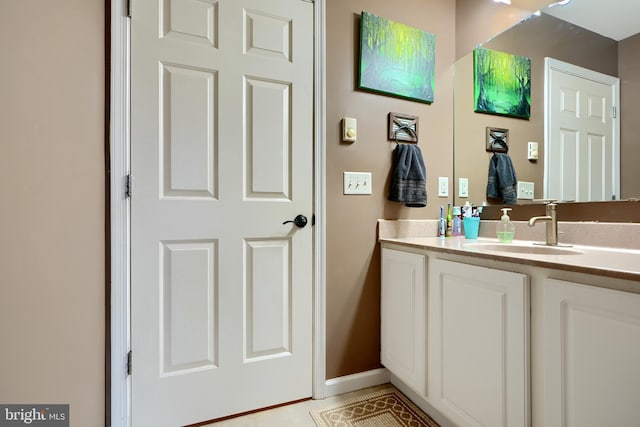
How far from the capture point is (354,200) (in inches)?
60.9

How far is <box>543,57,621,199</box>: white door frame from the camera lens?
3.82ft

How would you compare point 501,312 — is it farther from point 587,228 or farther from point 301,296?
point 301,296

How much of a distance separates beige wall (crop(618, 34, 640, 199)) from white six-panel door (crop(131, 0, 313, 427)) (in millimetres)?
1334

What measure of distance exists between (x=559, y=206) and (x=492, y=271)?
0.75m

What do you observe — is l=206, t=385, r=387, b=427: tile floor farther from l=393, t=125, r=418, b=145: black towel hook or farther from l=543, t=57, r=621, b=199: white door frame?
l=543, t=57, r=621, b=199: white door frame

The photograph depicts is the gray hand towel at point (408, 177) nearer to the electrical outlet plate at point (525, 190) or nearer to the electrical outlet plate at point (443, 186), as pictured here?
the electrical outlet plate at point (443, 186)

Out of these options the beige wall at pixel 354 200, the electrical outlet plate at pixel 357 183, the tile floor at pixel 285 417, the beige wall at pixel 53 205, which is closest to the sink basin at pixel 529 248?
the beige wall at pixel 354 200

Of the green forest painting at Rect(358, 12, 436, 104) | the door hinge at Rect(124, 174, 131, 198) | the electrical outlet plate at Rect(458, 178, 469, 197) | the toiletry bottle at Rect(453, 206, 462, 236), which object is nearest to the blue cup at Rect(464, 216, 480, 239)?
the toiletry bottle at Rect(453, 206, 462, 236)

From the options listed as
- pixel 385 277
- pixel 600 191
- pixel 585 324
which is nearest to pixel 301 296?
pixel 385 277

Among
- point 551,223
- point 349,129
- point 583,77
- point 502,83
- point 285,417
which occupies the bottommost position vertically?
point 285,417

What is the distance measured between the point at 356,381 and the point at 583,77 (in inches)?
73.4

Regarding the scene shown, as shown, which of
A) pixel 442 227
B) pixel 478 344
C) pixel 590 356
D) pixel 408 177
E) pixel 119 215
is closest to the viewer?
pixel 590 356

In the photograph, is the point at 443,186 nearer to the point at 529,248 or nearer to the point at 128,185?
the point at 529,248

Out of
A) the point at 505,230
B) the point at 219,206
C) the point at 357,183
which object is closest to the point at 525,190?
the point at 505,230
